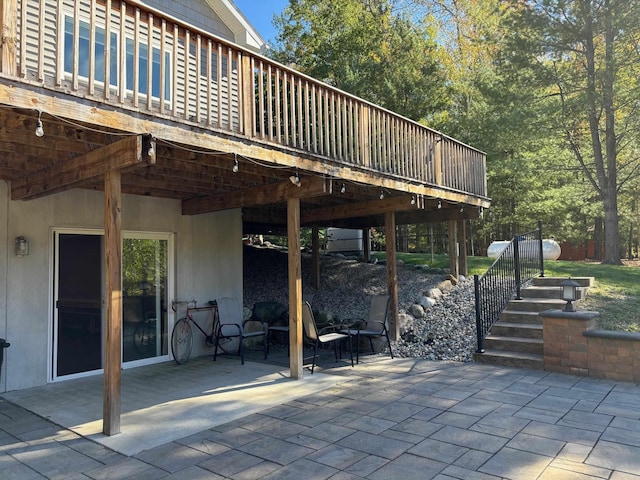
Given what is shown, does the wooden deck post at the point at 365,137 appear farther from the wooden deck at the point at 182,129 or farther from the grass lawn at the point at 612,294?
the grass lawn at the point at 612,294

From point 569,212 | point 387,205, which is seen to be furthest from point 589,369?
point 569,212

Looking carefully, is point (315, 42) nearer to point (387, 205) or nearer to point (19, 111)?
point (387, 205)

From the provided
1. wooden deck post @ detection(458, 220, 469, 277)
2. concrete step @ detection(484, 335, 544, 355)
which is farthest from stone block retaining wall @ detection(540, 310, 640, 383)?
wooden deck post @ detection(458, 220, 469, 277)

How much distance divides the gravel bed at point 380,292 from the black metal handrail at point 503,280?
49 cm

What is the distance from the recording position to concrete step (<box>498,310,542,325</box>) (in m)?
6.53

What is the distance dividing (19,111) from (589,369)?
6280 mm

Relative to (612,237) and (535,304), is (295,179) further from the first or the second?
(612,237)

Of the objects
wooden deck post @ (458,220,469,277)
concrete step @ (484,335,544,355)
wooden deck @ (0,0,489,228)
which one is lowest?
concrete step @ (484,335,544,355)

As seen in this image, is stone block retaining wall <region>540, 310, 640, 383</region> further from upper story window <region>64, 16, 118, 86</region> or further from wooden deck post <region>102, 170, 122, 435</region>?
upper story window <region>64, 16, 118, 86</region>

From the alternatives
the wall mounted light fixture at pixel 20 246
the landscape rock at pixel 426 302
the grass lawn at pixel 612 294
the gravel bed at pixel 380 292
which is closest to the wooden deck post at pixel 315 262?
the gravel bed at pixel 380 292

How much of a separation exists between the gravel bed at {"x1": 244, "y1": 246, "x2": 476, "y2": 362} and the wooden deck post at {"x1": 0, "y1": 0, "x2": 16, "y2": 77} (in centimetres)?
586

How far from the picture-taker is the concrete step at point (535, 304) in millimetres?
6618

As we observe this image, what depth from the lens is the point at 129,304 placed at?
21.2 feet

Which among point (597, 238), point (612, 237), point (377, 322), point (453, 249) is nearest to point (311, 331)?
point (377, 322)
